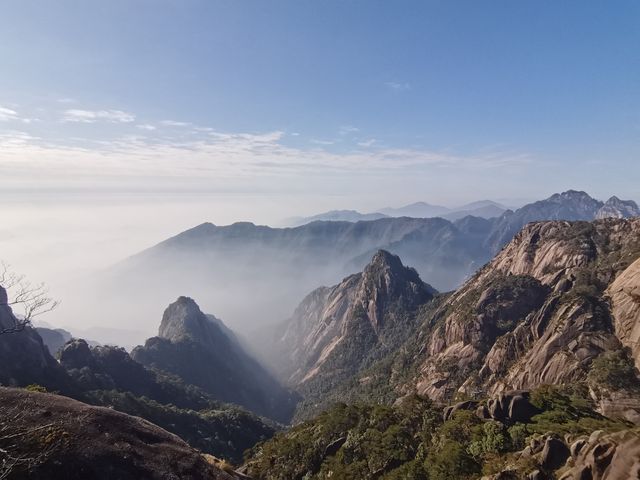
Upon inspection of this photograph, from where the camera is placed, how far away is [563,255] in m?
130

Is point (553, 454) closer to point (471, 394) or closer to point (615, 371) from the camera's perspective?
point (615, 371)

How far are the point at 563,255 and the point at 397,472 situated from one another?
371 feet

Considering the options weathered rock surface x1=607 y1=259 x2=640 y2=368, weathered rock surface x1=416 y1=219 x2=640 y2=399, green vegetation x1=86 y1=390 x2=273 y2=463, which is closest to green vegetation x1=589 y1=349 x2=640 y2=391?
weathered rock surface x1=607 y1=259 x2=640 y2=368

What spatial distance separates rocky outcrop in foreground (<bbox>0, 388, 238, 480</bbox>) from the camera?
3132 cm

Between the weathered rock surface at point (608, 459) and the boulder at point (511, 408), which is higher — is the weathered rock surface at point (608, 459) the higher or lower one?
the higher one

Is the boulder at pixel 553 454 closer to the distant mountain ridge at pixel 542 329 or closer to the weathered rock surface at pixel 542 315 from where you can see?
the distant mountain ridge at pixel 542 329

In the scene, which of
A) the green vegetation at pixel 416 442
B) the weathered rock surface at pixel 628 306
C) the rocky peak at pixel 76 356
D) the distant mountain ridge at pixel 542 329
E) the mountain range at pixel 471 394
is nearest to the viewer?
the mountain range at pixel 471 394

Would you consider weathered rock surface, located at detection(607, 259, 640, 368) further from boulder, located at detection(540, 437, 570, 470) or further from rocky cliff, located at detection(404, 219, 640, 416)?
boulder, located at detection(540, 437, 570, 470)

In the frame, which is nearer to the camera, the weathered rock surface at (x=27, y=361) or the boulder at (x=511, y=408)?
the boulder at (x=511, y=408)

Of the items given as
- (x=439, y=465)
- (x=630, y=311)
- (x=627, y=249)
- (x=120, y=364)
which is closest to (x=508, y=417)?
(x=439, y=465)

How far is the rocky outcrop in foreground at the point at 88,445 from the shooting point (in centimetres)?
3132

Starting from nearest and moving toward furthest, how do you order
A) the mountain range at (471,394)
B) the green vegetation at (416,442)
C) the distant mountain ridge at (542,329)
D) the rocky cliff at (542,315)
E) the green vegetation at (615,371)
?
1. the mountain range at (471,394)
2. the green vegetation at (416,442)
3. the green vegetation at (615,371)
4. the distant mountain ridge at (542,329)
5. the rocky cliff at (542,315)

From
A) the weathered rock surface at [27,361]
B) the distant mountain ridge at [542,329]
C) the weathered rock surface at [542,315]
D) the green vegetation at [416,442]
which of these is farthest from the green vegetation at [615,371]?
the weathered rock surface at [27,361]

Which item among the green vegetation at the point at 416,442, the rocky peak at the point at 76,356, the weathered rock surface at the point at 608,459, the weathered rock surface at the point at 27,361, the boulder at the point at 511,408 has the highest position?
the weathered rock surface at the point at 608,459
